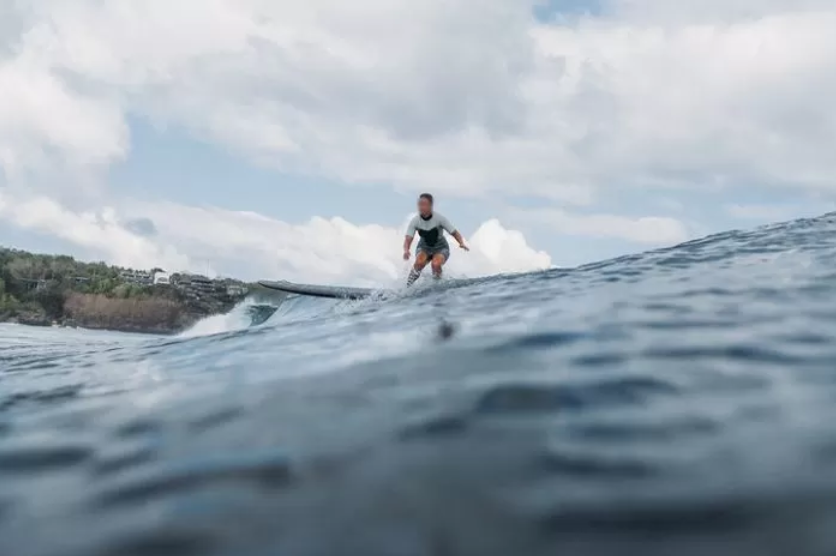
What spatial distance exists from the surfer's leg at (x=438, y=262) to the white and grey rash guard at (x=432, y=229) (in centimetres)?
16

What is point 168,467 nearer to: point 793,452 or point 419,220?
point 793,452

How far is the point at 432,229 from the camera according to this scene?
1762 centimetres

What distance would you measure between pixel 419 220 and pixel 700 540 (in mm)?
15496

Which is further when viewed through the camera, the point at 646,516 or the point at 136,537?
the point at 136,537

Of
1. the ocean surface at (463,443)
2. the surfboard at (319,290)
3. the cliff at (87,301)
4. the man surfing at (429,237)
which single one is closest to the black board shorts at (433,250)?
the man surfing at (429,237)

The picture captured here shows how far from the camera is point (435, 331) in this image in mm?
6355

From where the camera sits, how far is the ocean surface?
2.35 meters

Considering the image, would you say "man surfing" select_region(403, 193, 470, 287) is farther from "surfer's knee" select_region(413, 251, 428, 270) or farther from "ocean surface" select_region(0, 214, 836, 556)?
"ocean surface" select_region(0, 214, 836, 556)

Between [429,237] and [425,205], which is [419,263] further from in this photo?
[425,205]

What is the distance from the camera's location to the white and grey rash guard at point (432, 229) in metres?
17.5

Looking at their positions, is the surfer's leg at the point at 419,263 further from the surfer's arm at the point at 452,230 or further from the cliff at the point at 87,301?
the cliff at the point at 87,301

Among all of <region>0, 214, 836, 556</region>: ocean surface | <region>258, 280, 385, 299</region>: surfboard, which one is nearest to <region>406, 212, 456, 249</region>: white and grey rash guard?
<region>258, 280, 385, 299</region>: surfboard

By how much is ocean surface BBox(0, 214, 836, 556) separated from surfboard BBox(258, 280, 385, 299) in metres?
14.5

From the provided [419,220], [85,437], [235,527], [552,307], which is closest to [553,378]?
[235,527]
